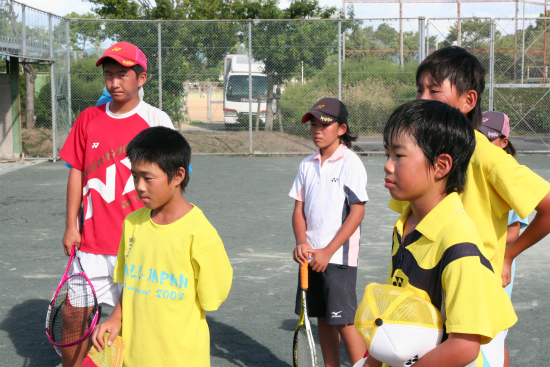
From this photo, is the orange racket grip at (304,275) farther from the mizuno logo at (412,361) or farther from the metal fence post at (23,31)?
the metal fence post at (23,31)

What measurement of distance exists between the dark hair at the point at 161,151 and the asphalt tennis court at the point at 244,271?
1.91 m

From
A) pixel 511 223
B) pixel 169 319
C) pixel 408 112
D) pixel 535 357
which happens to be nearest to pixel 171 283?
pixel 169 319

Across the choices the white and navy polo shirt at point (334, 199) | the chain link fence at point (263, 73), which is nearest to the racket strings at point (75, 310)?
the white and navy polo shirt at point (334, 199)

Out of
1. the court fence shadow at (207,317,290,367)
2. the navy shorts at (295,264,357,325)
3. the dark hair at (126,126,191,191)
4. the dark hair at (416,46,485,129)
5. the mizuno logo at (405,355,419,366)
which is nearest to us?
the mizuno logo at (405,355,419,366)

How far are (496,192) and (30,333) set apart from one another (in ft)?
12.0

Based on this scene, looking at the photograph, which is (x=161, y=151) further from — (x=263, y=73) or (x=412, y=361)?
(x=263, y=73)

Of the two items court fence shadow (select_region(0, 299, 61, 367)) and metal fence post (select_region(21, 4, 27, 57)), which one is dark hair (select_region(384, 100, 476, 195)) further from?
metal fence post (select_region(21, 4, 27, 57))

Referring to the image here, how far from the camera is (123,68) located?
12.0ft

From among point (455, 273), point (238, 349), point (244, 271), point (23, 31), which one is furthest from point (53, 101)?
point (455, 273)

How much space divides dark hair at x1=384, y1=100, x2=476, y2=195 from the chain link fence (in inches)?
599

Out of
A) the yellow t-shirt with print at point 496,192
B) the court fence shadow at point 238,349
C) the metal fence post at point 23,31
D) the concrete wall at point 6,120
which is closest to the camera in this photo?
the yellow t-shirt with print at point 496,192

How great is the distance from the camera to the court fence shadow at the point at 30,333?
14.1 ft

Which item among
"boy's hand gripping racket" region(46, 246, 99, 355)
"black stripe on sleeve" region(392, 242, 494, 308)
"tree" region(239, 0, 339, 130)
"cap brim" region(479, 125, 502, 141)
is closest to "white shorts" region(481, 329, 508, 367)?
"black stripe on sleeve" region(392, 242, 494, 308)

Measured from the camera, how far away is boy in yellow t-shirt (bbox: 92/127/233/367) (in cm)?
265
